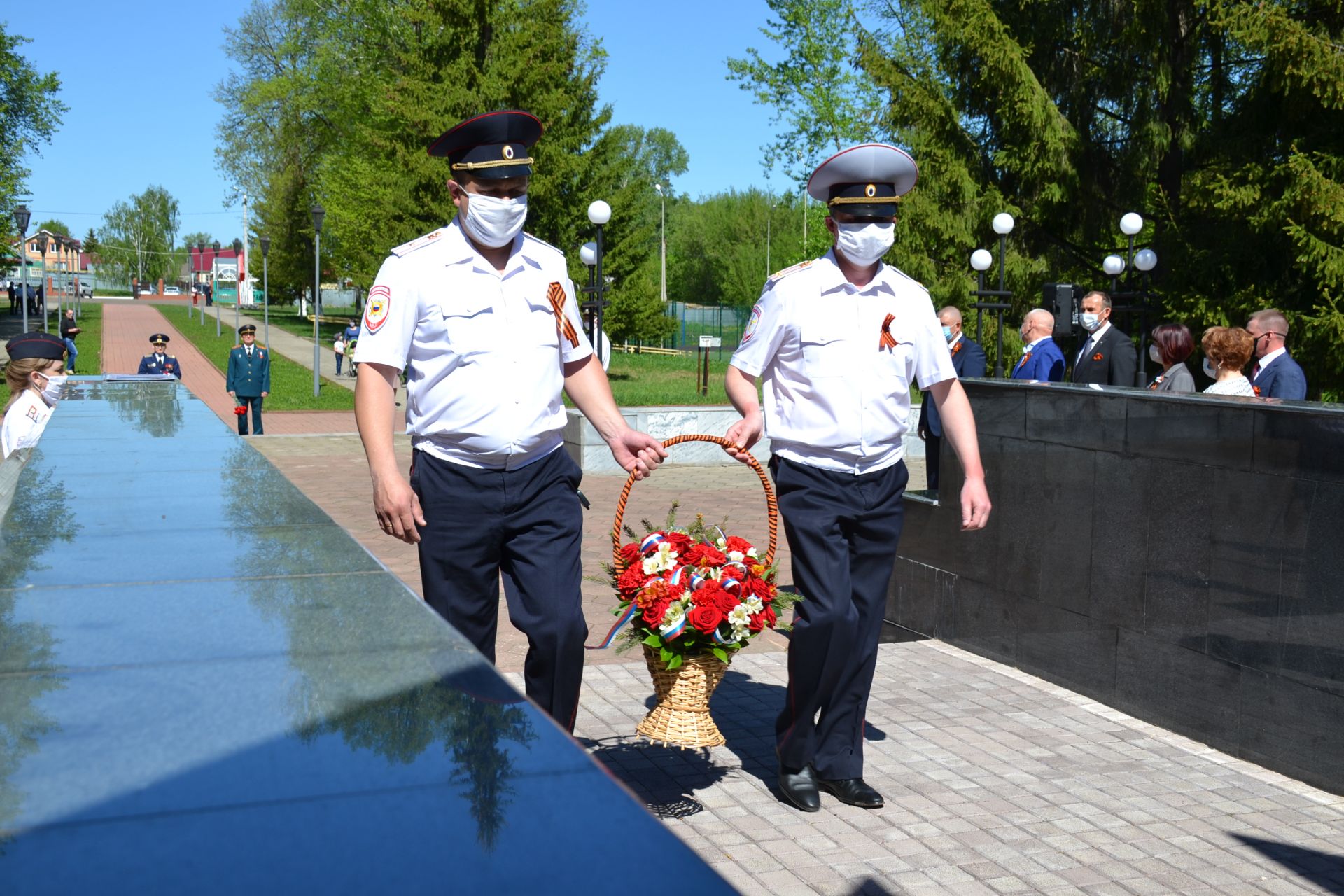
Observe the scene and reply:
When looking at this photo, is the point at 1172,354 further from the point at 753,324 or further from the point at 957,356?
the point at 753,324

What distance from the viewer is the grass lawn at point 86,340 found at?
33.2 m

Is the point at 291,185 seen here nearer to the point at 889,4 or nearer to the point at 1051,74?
the point at 889,4

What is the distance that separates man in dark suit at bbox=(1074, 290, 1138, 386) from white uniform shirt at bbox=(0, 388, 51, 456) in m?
7.25

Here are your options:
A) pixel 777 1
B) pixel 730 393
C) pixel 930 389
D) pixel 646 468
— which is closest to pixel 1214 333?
pixel 930 389

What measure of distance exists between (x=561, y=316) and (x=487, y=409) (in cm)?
Answer: 39

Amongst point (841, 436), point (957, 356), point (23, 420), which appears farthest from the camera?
point (957, 356)

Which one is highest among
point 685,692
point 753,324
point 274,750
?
point 753,324

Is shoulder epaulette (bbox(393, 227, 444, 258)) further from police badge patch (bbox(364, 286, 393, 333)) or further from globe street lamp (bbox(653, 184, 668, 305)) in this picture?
globe street lamp (bbox(653, 184, 668, 305))

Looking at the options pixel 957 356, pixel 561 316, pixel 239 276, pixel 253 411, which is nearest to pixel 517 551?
pixel 561 316

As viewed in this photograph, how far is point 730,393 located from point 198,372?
34586mm

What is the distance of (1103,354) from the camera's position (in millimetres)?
10180

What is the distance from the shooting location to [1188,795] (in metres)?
4.75

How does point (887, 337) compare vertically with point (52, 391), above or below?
above

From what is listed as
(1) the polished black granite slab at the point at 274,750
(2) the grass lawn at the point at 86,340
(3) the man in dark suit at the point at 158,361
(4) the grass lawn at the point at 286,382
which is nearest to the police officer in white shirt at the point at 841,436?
(1) the polished black granite slab at the point at 274,750
